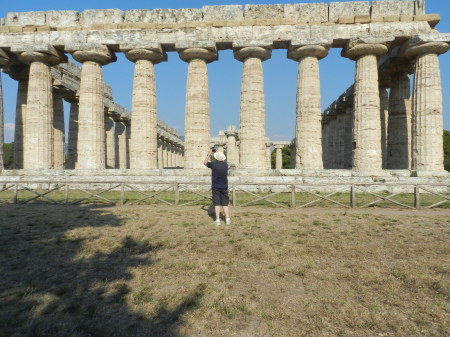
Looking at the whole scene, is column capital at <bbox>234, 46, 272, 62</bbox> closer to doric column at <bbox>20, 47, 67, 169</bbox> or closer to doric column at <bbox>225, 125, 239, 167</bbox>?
doric column at <bbox>20, 47, 67, 169</bbox>

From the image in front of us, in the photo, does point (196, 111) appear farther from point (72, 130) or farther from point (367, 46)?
point (72, 130)

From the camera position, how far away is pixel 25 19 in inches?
734

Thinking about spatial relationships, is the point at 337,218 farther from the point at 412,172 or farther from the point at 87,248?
the point at 412,172

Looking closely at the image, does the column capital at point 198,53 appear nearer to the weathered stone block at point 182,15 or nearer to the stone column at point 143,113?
the stone column at point 143,113

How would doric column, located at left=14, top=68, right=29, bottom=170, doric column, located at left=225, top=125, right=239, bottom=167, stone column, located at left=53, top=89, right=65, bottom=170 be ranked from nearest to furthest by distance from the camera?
doric column, located at left=14, top=68, right=29, bottom=170 → stone column, located at left=53, top=89, right=65, bottom=170 → doric column, located at left=225, top=125, right=239, bottom=167

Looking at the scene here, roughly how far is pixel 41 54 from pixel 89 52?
3461 millimetres

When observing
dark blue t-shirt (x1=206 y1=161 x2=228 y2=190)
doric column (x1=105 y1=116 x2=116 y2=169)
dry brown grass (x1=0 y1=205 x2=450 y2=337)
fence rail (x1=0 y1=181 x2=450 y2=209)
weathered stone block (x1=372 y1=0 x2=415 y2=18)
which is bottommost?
dry brown grass (x1=0 y1=205 x2=450 y2=337)

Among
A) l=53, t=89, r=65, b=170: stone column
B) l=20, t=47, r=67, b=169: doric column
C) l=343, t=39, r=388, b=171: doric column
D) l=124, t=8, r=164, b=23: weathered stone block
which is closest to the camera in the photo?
l=343, t=39, r=388, b=171: doric column

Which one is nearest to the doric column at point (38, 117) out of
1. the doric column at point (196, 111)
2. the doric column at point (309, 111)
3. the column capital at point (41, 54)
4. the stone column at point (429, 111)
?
the column capital at point (41, 54)

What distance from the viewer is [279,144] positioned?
5319 centimetres

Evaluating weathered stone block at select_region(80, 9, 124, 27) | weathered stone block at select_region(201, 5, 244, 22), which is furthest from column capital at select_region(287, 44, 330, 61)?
weathered stone block at select_region(80, 9, 124, 27)

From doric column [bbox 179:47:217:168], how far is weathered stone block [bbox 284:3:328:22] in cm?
537

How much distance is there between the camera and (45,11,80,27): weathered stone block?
18422mm

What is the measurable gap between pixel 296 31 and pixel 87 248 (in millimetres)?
17199
